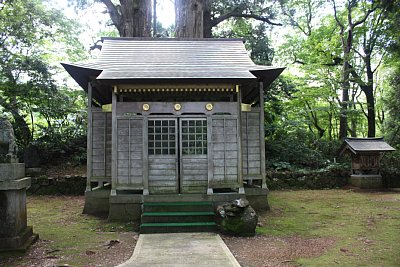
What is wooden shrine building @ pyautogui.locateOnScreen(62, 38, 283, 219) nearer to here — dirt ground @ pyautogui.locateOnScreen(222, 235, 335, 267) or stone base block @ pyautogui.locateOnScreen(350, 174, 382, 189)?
dirt ground @ pyautogui.locateOnScreen(222, 235, 335, 267)

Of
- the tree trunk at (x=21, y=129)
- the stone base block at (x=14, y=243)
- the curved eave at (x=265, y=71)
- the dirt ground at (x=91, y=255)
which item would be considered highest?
the curved eave at (x=265, y=71)

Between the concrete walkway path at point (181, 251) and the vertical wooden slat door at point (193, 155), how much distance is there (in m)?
1.77

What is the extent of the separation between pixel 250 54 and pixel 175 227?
12058 mm

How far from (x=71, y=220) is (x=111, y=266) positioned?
4.13m

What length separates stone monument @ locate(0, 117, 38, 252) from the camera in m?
5.72

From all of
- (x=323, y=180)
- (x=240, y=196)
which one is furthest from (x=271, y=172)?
(x=240, y=196)

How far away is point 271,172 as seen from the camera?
14672 mm

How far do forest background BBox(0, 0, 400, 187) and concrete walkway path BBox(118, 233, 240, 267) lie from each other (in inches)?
364

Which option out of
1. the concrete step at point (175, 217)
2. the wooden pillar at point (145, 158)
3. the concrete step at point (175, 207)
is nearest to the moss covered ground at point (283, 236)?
the concrete step at point (175, 217)

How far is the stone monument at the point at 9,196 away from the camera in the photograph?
Result: 18.8ft

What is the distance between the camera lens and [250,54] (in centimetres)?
1711

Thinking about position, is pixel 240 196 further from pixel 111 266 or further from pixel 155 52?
pixel 155 52

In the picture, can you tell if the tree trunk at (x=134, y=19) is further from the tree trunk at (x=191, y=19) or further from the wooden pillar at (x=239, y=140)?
the wooden pillar at (x=239, y=140)

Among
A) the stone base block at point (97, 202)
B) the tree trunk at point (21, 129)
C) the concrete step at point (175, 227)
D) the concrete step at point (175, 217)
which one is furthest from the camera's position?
the tree trunk at point (21, 129)
